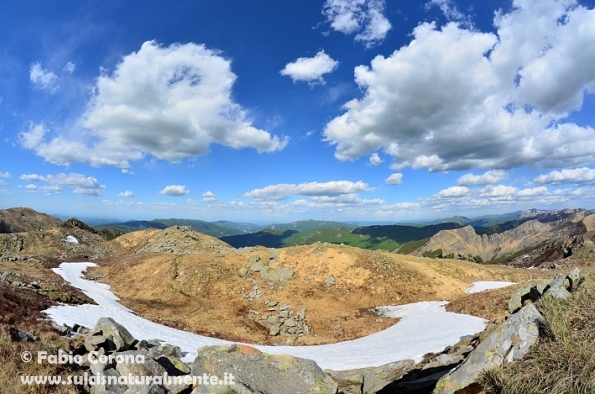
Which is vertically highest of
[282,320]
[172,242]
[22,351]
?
[22,351]

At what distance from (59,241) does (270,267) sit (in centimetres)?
8589

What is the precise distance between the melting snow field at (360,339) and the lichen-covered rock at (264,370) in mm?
8046

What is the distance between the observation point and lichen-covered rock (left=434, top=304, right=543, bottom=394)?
318 inches

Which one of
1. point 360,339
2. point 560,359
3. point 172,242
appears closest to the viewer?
point 560,359

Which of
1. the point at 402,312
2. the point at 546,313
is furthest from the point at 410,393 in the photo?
the point at 402,312

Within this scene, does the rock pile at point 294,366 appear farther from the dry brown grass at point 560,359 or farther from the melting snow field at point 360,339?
the melting snow field at point 360,339

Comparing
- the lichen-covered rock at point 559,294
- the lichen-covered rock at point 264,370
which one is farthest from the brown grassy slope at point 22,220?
the lichen-covered rock at point 559,294

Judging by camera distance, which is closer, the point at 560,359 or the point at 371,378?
the point at 560,359

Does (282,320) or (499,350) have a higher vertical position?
(499,350)

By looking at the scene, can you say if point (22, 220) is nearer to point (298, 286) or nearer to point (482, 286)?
point (298, 286)

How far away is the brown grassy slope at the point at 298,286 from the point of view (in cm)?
3322

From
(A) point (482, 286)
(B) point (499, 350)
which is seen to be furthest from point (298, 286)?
(B) point (499, 350)

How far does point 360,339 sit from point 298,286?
14.8 meters

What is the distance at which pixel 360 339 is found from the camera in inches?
1161
